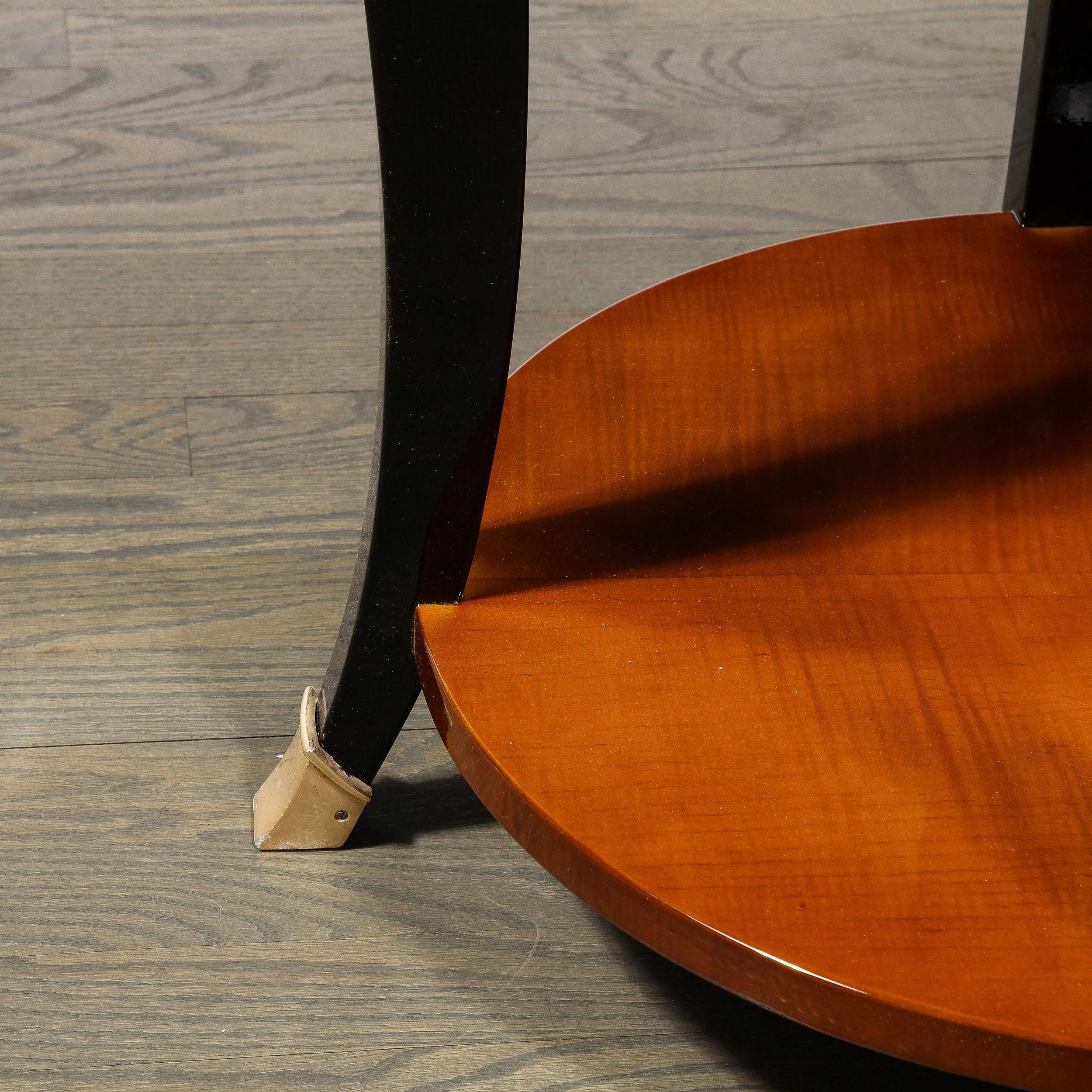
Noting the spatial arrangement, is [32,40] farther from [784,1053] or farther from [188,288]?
[784,1053]

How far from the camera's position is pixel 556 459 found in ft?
1.83

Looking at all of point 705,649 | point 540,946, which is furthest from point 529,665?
point 540,946

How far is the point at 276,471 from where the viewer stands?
84 cm

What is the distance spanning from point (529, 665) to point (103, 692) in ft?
1.05

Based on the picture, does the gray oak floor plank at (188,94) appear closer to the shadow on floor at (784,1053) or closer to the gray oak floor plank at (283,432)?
the gray oak floor plank at (283,432)

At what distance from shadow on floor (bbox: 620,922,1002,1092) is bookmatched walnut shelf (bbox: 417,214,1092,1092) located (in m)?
0.18

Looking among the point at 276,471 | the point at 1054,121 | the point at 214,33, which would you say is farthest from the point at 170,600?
the point at 214,33

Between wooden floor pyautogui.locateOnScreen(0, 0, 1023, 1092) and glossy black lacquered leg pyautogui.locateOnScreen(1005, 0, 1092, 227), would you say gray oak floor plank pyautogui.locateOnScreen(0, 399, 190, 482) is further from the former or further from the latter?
glossy black lacquered leg pyautogui.locateOnScreen(1005, 0, 1092, 227)

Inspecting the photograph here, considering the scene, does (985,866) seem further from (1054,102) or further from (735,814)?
(1054,102)

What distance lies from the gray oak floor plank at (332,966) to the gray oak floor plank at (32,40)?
73 centimetres

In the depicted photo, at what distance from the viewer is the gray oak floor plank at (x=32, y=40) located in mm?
1180

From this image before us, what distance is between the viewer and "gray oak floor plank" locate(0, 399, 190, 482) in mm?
834

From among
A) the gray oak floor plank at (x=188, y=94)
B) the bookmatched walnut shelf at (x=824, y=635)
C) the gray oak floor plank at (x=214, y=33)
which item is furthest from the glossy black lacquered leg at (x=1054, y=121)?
the gray oak floor plank at (x=214, y=33)

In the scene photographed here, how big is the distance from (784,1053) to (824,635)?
195 mm
